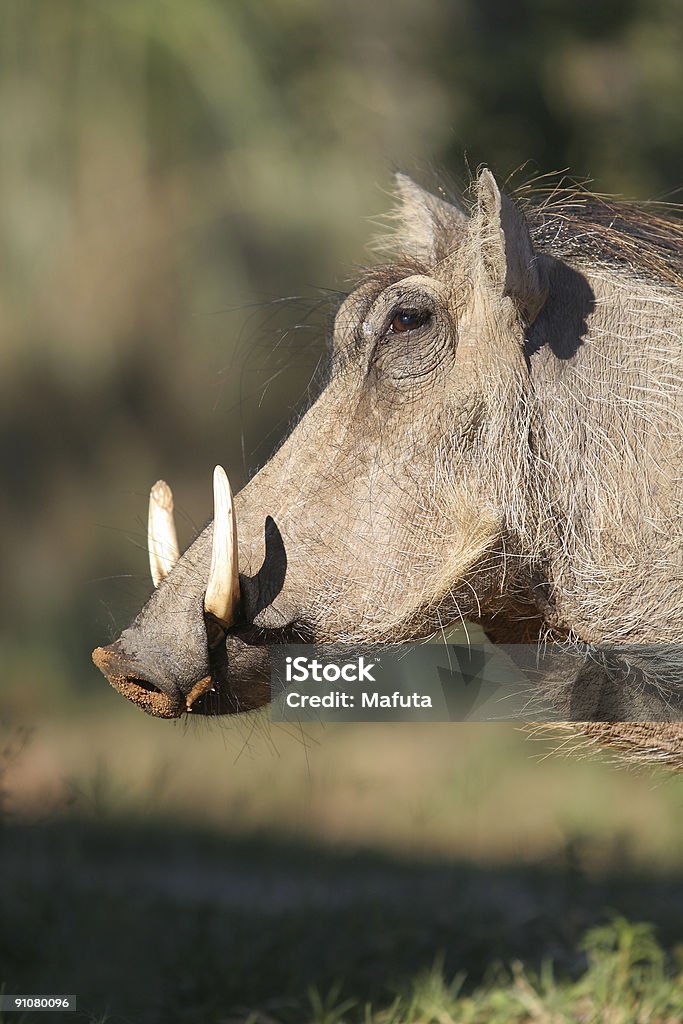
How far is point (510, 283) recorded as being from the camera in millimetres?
2566

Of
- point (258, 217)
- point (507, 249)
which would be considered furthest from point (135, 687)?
point (258, 217)

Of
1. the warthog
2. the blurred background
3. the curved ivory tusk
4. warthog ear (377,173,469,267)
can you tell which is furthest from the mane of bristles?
the blurred background

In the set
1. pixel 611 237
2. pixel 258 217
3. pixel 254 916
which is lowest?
pixel 254 916

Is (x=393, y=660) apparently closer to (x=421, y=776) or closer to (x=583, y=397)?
(x=583, y=397)

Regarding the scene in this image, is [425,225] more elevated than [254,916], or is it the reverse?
[425,225]

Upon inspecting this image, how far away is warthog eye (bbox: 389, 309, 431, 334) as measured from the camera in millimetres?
2705

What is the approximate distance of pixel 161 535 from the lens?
2.85 m

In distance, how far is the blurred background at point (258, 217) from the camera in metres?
5.50

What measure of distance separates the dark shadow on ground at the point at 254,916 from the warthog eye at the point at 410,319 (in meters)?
1.81

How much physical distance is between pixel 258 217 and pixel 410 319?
463 centimetres

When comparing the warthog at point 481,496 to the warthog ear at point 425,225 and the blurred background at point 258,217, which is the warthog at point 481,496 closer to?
the warthog ear at point 425,225

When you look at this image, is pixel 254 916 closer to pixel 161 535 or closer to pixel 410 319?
pixel 161 535

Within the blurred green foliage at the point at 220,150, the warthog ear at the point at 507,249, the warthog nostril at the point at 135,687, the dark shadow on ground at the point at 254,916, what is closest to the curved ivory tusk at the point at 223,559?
the warthog nostril at the point at 135,687

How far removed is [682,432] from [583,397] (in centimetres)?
23
